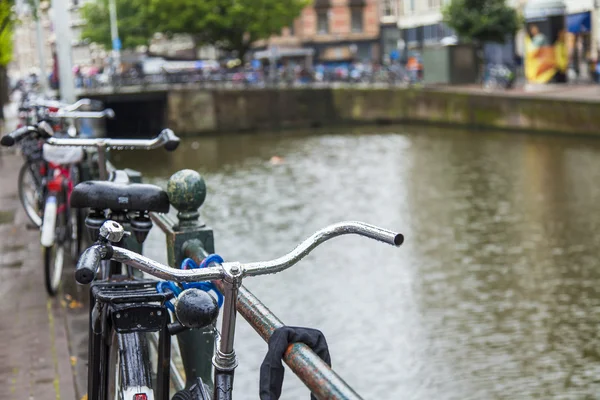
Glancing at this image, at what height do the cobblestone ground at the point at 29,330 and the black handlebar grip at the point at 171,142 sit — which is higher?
the black handlebar grip at the point at 171,142

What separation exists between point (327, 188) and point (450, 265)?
8813 millimetres

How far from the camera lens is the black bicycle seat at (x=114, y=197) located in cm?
390

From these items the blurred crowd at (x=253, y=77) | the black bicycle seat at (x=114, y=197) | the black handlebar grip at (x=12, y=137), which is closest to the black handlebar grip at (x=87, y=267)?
the black bicycle seat at (x=114, y=197)

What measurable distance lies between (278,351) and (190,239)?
1.93 meters

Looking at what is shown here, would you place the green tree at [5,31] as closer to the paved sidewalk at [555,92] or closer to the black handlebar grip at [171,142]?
the paved sidewalk at [555,92]

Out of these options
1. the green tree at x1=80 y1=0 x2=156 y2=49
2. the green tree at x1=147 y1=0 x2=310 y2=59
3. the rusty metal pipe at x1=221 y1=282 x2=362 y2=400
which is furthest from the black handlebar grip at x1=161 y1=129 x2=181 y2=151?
the green tree at x1=80 y1=0 x2=156 y2=49

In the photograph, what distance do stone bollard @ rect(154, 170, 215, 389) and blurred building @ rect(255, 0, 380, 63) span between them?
211 feet

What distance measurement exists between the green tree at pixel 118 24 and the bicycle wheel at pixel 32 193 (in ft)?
205

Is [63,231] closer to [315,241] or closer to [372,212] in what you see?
[315,241]

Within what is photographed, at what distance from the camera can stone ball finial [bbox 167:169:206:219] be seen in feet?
14.6

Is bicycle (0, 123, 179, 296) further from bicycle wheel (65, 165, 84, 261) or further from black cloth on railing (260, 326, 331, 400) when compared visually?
black cloth on railing (260, 326, 331, 400)

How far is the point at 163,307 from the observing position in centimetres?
316

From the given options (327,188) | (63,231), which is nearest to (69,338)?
(63,231)

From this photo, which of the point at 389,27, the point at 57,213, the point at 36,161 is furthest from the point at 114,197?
the point at 389,27
